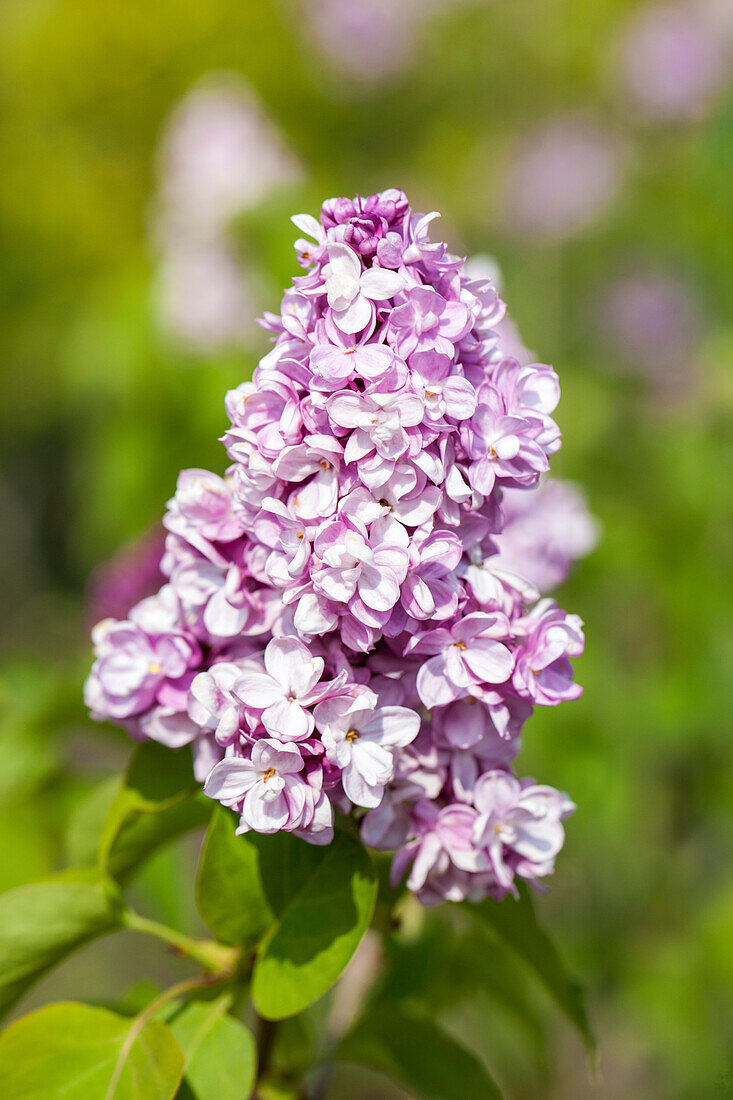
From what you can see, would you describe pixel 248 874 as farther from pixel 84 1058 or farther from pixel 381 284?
pixel 381 284

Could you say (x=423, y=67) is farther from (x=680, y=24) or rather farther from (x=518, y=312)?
(x=518, y=312)

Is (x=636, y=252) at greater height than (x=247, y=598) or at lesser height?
greater

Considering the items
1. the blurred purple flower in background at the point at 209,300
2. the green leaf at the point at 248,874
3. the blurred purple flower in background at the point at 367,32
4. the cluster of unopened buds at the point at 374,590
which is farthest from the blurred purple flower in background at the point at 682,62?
the green leaf at the point at 248,874

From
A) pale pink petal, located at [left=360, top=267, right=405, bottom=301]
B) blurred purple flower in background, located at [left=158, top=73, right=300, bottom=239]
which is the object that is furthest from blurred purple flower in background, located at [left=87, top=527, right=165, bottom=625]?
blurred purple flower in background, located at [left=158, top=73, right=300, bottom=239]

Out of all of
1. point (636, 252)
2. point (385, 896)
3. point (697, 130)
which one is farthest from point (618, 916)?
point (697, 130)

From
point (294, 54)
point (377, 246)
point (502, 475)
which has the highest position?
point (294, 54)

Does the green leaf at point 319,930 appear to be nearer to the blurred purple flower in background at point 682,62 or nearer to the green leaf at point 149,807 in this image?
the green leaf at point 149,807

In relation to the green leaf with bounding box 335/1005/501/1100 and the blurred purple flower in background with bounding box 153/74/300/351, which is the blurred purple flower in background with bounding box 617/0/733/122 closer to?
the blurred purple flower in background with bounding box 153/74/300/351
